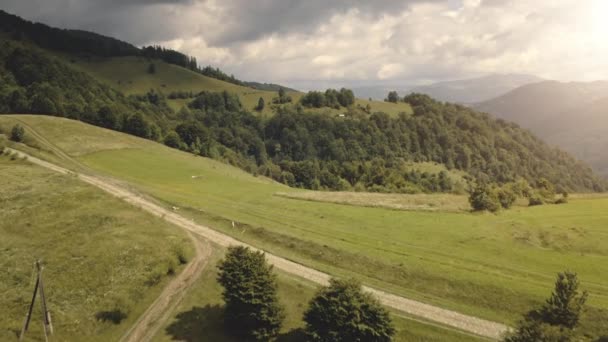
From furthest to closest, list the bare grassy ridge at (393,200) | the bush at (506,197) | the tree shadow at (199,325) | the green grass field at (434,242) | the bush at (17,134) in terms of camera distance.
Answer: the bush at (17,134) < the bush at (506,197) < the bare grassy ridge at (393,200) < the green grass field at (434,242) < the tree shadow at (199,325)

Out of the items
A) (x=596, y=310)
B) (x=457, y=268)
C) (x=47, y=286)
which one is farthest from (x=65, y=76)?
(x=596, y=310)

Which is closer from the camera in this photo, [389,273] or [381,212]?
[389,273]

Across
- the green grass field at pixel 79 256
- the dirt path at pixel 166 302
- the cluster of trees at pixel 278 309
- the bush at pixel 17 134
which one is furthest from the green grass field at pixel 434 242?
the bush at pixel 17 134

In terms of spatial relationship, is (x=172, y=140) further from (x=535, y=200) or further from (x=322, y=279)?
(x=535, y=200)

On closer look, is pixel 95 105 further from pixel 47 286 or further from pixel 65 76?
pixel 47 286

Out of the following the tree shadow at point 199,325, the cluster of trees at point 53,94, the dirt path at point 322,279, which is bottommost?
the tree shadow at point 199,325

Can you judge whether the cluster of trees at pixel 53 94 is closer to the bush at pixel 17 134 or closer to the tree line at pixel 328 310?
the bush at pixel 17 134

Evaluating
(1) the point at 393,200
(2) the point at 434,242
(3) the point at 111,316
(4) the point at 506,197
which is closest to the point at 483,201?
(4) the point at 506,197
